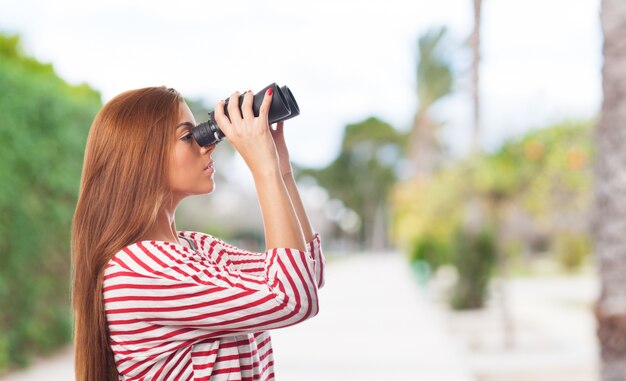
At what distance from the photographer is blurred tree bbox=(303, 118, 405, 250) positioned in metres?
54.3

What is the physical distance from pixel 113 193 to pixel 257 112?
26cm

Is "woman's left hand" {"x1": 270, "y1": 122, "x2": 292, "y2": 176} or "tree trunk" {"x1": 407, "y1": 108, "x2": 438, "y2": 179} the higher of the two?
"tree trunk" {"x1": 407, "y1": 108, "x2": 438, "y2": 179}

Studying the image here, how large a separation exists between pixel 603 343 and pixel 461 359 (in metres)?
5.04

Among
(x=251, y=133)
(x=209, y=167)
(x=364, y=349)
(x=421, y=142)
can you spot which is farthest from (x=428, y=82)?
(x=251, y=133)

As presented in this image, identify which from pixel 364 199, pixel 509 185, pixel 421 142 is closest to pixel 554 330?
pixel 509 185

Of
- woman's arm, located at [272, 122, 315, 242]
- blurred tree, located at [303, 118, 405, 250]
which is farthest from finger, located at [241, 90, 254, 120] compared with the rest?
blurred tree, located at [303, 118, 405, 250]

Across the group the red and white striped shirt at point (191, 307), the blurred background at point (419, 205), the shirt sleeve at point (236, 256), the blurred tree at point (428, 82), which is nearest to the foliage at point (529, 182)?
the blurred background at point (419, 205)

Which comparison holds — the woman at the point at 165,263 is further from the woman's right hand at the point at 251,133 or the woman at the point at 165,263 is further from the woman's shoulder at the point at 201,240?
the woman's shoulder at the point at 201,240

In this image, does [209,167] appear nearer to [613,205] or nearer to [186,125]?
[186,125]

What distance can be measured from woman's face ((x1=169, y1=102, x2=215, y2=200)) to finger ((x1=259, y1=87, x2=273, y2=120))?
132 millimetres

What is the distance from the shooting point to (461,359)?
7.80 metres

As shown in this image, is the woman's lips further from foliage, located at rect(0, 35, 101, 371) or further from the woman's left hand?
foliage, located at rect(0, 35, 101, 371)

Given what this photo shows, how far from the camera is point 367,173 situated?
55.8 metres

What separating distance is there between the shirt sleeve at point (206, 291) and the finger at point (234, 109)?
0.71 ft
